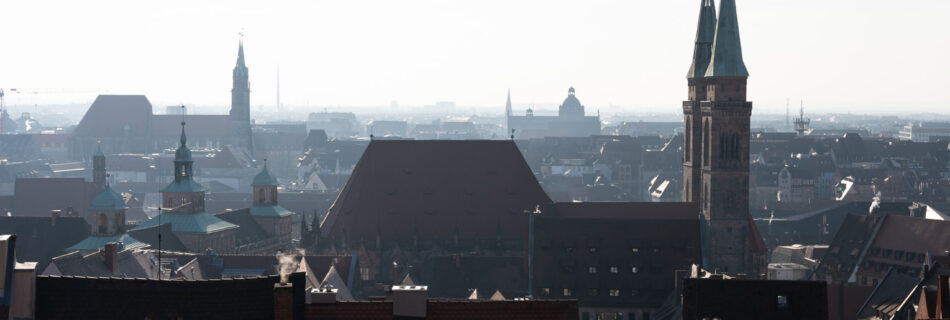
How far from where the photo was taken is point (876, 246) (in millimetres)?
102625

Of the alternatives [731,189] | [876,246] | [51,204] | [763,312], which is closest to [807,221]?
[876,246]

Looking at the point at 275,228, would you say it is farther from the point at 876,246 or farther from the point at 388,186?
the point at 876,246

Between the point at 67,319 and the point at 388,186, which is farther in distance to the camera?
the point at 388,186

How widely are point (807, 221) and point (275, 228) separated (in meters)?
54.6

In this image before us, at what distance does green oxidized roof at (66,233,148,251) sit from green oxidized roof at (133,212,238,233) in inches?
329

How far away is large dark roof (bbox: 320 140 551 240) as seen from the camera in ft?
317

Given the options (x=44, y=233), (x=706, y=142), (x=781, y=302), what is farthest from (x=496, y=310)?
(x=44, y=233)

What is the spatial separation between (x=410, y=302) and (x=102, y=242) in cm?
6901

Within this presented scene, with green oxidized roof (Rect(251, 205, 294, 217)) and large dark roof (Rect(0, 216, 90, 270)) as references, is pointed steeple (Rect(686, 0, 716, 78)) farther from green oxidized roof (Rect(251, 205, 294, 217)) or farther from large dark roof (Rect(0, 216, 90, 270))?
large dark roof (Rect(0, 216, 90, 270))

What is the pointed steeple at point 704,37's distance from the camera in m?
99.1

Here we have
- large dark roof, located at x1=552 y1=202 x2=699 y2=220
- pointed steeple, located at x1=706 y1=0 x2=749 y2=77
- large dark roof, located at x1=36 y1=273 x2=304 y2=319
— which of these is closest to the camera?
large dark roof, located at x1=36 y1=273 x2=304 y2=319

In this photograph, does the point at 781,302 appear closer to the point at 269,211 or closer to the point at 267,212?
the point at 267,212

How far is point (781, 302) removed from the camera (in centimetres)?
4972

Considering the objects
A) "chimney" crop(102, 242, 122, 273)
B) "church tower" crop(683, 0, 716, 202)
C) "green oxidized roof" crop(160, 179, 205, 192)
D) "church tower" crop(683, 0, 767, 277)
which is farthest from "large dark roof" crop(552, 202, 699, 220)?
"green oxidized roof" crop(160, 179, 205, 192)
